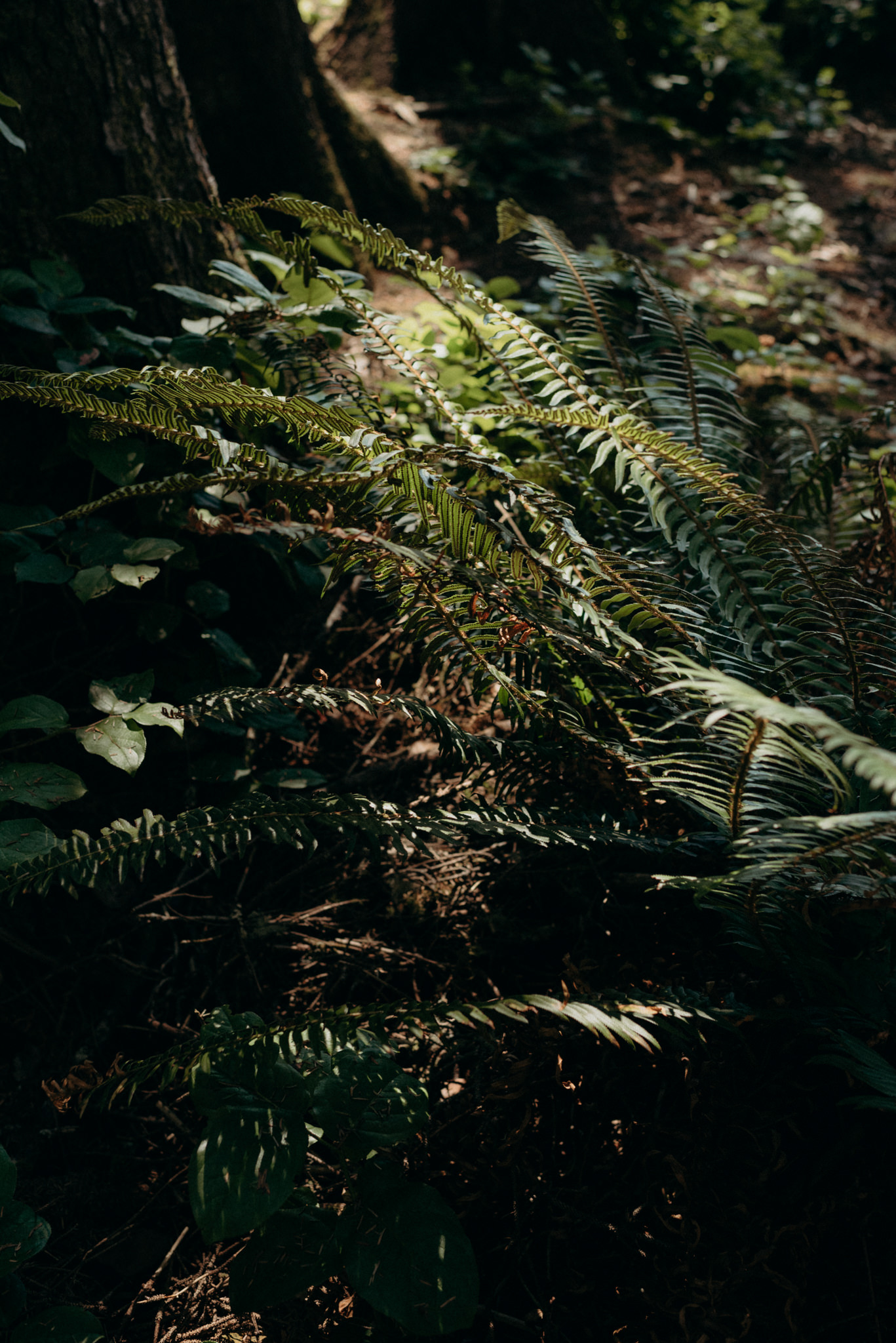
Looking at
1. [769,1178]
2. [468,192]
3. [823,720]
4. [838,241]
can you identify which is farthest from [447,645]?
[838,241]

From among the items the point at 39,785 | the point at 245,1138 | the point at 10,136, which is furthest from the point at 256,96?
the point at 245,1138

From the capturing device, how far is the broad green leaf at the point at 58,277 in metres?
1.66

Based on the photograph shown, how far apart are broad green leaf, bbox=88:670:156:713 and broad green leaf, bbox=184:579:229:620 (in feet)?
0.80

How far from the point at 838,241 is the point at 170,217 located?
4.01 metres

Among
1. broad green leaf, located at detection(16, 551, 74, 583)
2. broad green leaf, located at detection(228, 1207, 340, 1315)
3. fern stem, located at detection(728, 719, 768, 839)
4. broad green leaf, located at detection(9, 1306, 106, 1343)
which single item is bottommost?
broad green leaf, located at detection(9, 1306, 106, 1343)

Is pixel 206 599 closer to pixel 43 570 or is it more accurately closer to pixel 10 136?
pixel 43 570

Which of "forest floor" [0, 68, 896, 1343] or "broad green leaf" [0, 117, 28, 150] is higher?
"broad green leaf" [0, 117, 28, 150]

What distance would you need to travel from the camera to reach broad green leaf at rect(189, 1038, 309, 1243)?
0.97m

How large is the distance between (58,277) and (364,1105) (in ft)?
5.69

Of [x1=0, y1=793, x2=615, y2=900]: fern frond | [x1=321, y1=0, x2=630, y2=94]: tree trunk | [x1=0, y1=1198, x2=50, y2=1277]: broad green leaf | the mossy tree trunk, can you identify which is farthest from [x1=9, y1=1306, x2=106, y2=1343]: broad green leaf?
[x1=321, y1=0, x2=630, y2=94]: tree trunk

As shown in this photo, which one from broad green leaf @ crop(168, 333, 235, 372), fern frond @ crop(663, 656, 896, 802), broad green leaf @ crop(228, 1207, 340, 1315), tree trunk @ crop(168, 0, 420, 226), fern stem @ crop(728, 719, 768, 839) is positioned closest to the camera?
fern frond @ crop(663, 656, 896, 802)

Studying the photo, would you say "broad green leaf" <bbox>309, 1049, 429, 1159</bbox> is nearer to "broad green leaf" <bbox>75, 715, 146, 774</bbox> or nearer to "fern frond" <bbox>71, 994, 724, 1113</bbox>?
"fern frond" <bbox>71, 994, 724, 1113</bbox>

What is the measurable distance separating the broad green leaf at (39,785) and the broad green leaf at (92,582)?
1.04ft

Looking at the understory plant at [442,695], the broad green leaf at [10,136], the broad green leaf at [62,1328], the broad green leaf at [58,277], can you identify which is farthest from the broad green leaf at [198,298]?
the broad green leaf at [62,1328]
